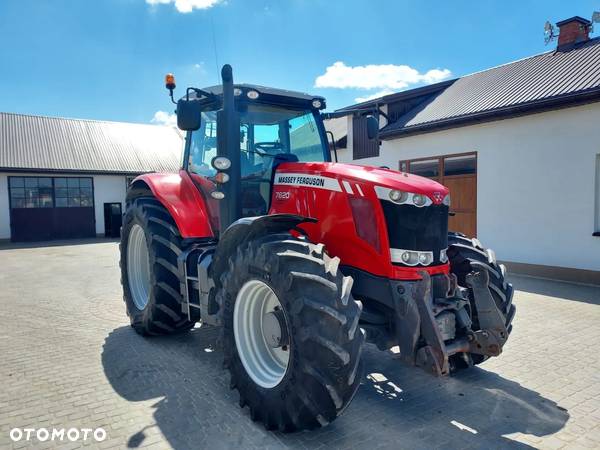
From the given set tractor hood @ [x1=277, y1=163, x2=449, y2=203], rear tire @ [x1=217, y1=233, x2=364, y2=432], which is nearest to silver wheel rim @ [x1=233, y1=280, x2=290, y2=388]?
rear tire @ [x1=217, y1=233, x2=364, y2=432]

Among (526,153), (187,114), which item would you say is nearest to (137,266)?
(187,114)

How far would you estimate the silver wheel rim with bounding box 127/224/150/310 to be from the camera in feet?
17.9

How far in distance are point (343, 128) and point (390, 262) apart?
13.2 meters

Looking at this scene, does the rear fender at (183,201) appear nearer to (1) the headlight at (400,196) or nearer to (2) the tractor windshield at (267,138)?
(2) the tractor windshield at (267,138)

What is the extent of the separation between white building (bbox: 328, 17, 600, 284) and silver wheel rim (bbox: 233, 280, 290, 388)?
449 cm

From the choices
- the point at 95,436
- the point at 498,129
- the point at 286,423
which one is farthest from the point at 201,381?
the point at 498,129

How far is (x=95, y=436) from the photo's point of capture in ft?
9.83

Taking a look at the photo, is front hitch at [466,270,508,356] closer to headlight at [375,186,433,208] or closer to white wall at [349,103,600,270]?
headlight at [375,186,433,208]

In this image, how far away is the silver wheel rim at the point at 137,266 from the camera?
5445 millimetres

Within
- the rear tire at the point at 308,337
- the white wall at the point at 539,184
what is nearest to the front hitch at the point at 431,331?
the rear tire at the point at 308,337

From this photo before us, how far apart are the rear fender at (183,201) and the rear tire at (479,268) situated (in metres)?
2.46

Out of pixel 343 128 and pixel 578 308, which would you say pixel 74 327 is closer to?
pixel 578 308

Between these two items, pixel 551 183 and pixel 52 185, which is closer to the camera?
pixel 551 183

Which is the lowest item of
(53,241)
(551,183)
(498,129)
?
(53,241)
